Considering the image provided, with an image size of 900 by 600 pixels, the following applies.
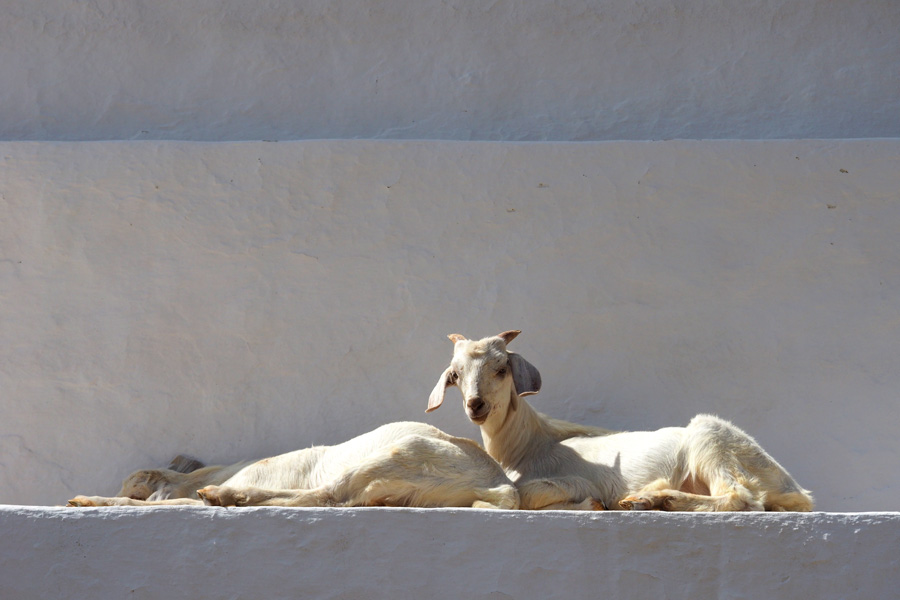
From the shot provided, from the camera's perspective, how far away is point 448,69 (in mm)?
5777

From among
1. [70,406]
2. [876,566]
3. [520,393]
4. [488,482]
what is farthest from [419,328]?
[876,566]

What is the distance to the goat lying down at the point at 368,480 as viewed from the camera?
3822 millimetres

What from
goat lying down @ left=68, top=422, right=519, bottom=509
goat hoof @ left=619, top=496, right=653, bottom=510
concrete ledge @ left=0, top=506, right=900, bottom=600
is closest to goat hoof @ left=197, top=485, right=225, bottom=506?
goat lying down @ left=68, top=422, right=519, bottom=509

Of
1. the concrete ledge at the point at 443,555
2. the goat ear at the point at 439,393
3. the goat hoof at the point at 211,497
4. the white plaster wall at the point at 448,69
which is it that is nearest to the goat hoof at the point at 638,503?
the concrete ledge at the point at 443,555

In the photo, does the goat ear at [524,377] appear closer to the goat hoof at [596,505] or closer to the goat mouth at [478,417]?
the goat mouth at [478,417]

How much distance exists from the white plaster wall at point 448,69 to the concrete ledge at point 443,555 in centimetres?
260

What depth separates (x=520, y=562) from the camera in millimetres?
3465

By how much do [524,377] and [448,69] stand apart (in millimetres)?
2136

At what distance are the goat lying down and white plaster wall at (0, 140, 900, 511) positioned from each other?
1.71 feet

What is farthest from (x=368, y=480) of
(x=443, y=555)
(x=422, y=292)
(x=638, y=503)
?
(x=422, y=292)

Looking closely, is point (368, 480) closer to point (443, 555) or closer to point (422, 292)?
point (443, 555)

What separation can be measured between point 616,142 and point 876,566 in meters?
2.51

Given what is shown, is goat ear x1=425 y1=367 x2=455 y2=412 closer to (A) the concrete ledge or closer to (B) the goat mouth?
(B) the goat mouth

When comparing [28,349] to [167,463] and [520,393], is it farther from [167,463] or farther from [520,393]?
[520,393]
